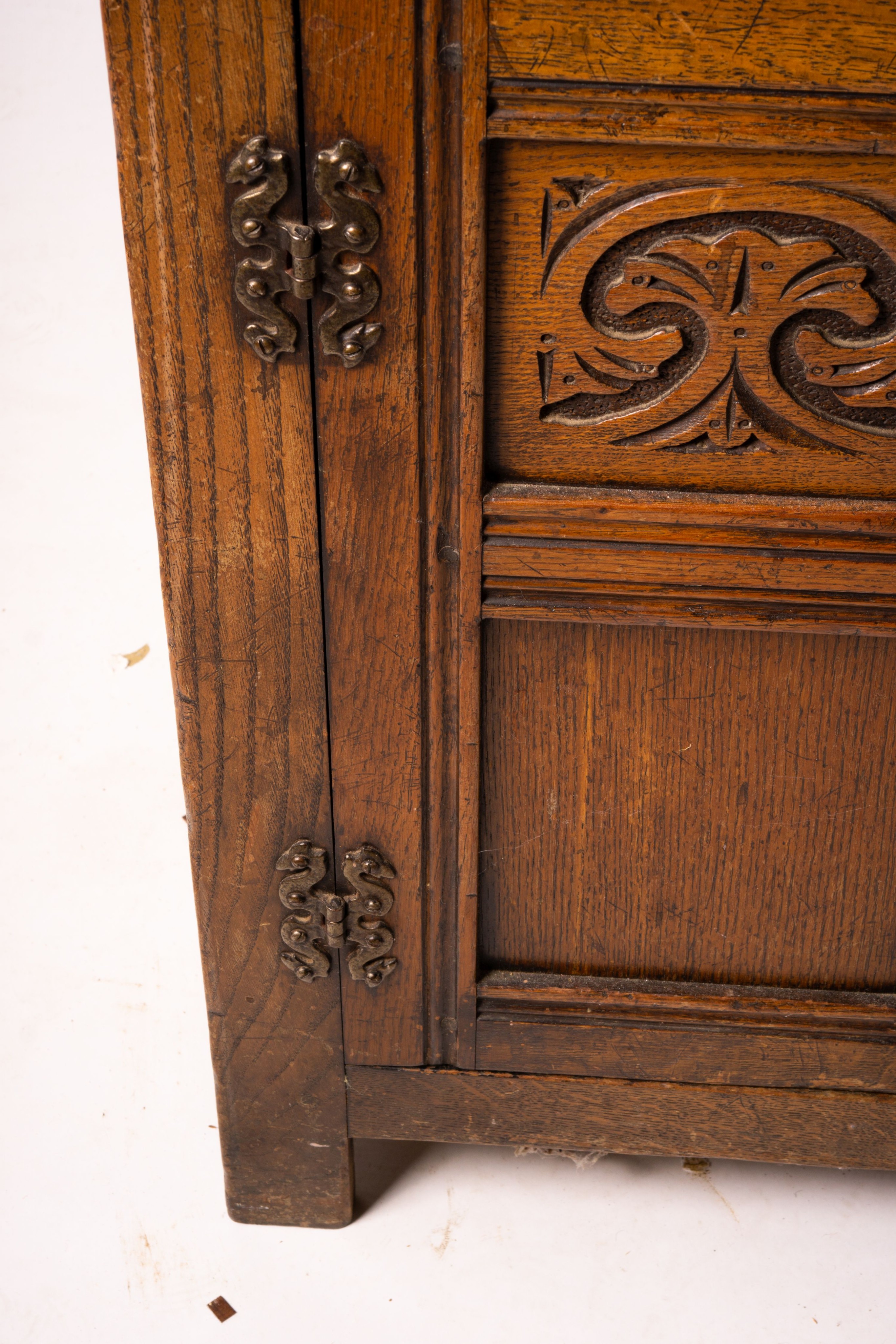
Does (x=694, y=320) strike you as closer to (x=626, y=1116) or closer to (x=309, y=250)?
(x=309, y=250)

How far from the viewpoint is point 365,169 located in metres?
0.75

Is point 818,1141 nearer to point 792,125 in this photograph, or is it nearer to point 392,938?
point 392,938

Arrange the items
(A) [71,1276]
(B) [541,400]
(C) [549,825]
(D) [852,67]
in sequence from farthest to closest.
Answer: (A) [71,1276] → (C) [549,825] → (B) [541,400] → (D) [852,67]

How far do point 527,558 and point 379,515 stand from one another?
11cm

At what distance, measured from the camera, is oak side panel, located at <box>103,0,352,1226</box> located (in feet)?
2.43

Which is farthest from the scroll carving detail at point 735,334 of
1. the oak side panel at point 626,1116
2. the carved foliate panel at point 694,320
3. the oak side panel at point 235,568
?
the oak side panel at point 626,1116

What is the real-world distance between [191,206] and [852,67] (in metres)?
0.42

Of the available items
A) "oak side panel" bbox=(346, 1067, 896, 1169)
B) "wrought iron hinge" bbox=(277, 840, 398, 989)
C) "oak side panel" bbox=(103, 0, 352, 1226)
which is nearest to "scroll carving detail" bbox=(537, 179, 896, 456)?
"oak side panel" bbox=(103, 0, 352, 1226)

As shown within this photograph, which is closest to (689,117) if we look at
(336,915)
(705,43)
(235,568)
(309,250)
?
(705,43)

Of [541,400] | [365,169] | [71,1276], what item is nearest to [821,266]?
[541,400]

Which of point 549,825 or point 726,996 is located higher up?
point 549,825

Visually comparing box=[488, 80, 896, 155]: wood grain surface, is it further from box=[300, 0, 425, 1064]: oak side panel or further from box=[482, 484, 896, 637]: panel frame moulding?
box=[482, 484, 896, 637]: panel frame moulding

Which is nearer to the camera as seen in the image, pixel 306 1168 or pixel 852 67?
pixel 852 67

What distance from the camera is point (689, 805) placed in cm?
95
